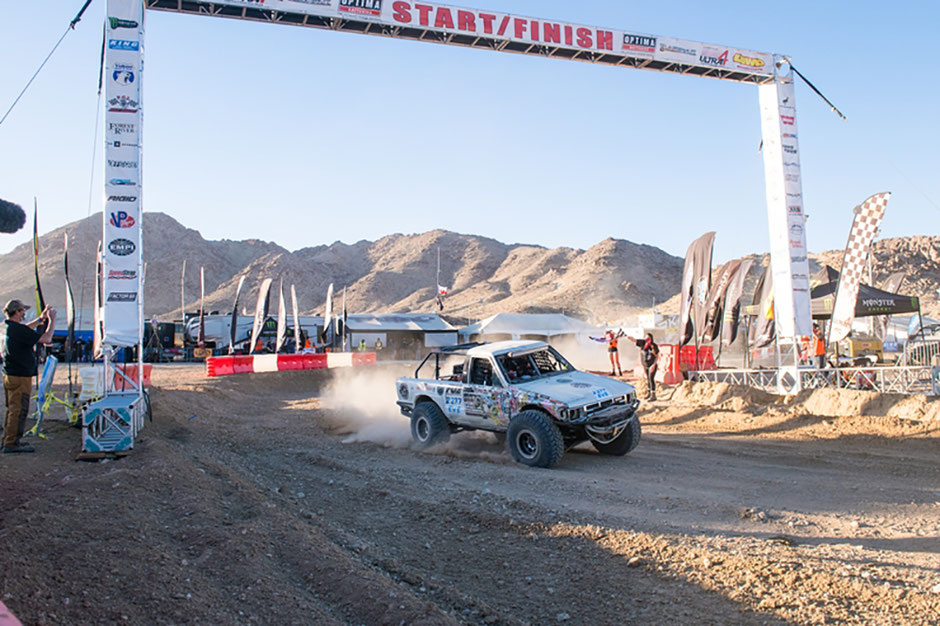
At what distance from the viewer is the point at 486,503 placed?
6543 mm

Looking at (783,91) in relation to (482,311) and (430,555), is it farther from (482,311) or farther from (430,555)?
(482,311)

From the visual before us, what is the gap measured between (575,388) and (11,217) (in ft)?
22.8

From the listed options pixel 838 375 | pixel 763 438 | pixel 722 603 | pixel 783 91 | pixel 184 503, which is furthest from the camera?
pixel 783 91

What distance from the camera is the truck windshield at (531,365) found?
9.56 m

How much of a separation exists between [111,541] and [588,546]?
12.0ft

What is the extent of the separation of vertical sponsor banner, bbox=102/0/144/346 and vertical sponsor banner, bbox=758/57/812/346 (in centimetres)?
1474

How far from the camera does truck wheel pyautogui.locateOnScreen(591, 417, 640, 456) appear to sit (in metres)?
9.30

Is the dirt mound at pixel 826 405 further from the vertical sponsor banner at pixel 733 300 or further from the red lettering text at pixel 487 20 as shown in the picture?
the red lettering text at pixel 487 20

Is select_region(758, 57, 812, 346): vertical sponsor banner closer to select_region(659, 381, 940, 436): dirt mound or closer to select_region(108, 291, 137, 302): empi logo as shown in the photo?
select_region(659, 381, 940, 436): dirt mound

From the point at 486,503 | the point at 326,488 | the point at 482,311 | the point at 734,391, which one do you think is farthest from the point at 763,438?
the point at 482,311

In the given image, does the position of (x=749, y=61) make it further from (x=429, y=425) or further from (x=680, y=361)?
(x=429, y=425)

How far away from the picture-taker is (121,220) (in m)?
11.1

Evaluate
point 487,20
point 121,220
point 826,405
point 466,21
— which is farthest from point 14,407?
point 826,405

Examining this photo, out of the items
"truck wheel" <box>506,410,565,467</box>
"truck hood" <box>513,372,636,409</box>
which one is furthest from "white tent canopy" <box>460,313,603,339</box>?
"truck wheel" <box>506,410,565,467</box>
